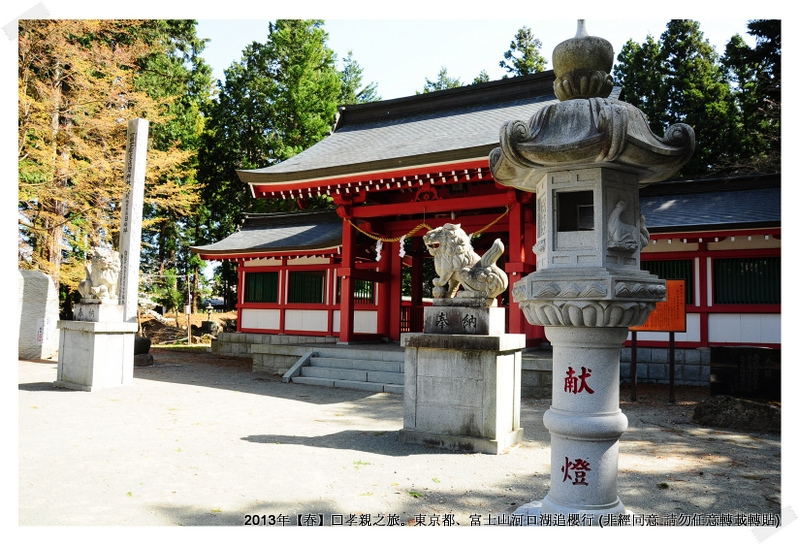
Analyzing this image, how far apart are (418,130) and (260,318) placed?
727cm

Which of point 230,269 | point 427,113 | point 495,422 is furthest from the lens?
point 230,269

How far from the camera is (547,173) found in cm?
365

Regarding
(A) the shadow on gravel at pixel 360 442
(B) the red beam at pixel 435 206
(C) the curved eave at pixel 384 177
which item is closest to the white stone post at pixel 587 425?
(A) the shadow on gravel at pixel 360 442

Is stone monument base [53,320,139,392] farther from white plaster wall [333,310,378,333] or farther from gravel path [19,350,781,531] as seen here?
white plaster wall [333,310,378,333]

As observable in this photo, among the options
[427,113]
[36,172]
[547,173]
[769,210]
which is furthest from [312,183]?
[769,210]

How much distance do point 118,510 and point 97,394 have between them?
5.69 metres

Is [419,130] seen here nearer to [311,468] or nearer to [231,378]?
[231,378]

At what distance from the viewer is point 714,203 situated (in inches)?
464

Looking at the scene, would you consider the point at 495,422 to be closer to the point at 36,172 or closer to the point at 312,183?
the point at 312,183

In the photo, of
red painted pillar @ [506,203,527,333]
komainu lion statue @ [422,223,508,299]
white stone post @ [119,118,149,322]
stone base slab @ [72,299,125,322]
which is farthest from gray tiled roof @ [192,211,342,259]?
komainu lion statue @ [422,223,508,299]

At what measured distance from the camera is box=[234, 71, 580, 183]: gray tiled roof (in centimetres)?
1049

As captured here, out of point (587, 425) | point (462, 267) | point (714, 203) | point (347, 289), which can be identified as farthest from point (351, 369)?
point (714, 203)

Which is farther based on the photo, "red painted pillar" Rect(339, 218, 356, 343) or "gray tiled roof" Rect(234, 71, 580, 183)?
"red painted pillar" Rect(339, 218, 356, 343)

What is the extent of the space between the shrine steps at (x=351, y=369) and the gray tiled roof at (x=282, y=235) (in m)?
3.39
